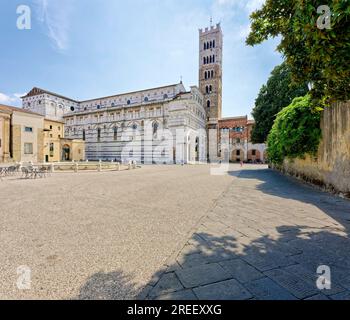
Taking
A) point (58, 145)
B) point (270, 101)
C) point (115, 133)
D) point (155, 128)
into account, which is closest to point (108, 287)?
point (270, 101)

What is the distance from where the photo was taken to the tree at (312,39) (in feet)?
9.48

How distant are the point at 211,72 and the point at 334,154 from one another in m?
46.2

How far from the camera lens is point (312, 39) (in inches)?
129

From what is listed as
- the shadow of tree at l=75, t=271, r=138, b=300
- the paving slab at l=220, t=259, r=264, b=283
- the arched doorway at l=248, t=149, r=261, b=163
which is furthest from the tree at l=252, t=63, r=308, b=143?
the shadow of tree at l=75, t=271, r=138, b=300

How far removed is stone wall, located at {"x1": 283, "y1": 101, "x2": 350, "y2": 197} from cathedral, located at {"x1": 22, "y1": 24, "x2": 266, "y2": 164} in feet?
88.8

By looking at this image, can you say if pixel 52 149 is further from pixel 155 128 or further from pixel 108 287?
pixel 108 287

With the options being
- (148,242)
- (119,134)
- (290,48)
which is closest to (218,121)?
(119,134)

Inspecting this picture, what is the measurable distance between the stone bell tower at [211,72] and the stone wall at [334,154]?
122 feet

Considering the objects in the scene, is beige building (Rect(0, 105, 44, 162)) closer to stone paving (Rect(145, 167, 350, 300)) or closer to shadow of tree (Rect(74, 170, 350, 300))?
stone paving (Rect(145, 167, 350, 300))

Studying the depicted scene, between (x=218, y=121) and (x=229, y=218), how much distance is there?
44672 mm

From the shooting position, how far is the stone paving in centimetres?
203

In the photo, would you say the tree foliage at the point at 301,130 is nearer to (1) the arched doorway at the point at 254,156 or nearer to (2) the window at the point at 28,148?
(2) the window at the point at 28,148

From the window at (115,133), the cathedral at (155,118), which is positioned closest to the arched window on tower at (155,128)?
the cathedral at (155,118)

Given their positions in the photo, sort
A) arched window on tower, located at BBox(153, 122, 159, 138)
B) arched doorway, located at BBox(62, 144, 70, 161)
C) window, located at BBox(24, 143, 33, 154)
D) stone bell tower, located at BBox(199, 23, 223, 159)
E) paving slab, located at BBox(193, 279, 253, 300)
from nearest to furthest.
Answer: paving slab, located at BBox(193, 279, 253, 300), window, located at BBox(24, 143, 33, 154), arched window on tower, located at BBox(153, 122, 159, 138), arched doorway, located at BBox(62, 144, 70, 161), stone bell tower, located at BBox(199, 23, 223, 159)
